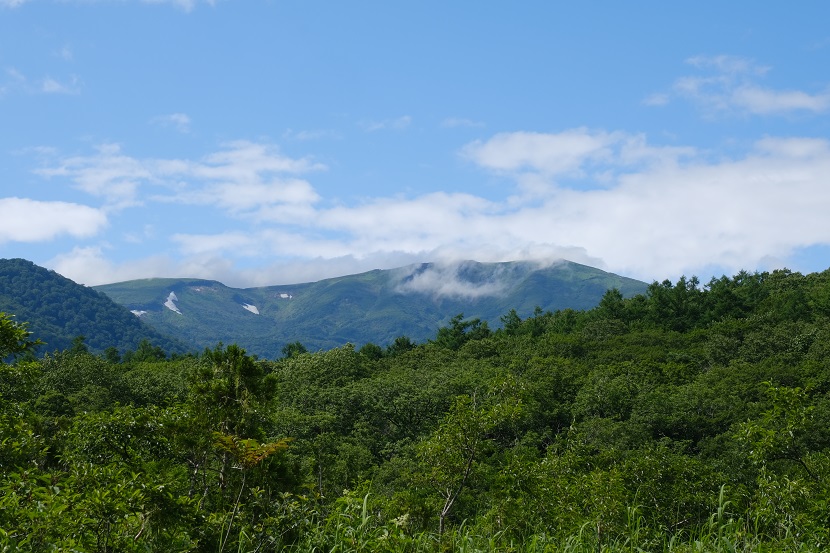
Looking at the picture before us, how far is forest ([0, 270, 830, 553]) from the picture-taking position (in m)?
6.02

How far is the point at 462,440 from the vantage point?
542 inches

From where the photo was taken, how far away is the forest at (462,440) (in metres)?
6.02

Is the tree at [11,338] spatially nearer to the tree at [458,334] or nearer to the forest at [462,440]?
the forest at [462,440]

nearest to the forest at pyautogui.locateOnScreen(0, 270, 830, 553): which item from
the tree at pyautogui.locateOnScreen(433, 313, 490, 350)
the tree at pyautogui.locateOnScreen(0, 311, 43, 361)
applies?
the tree at pyautogui.locateOnScreen(0, 311, 43, 361)

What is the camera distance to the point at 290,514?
229 inches

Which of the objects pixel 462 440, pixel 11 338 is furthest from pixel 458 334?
pixel 11 338

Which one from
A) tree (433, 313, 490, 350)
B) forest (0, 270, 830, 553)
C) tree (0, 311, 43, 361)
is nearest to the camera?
forest (0, 270, 830, 553)

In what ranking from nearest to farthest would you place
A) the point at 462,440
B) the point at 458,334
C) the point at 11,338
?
the point at 11,338 → the point at 462,440 → the point at 458,334

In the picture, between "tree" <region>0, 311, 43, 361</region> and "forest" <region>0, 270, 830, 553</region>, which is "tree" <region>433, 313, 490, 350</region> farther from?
"tree" <region>0, 311, 43, 361</region>

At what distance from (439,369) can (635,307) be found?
4153 centimetres

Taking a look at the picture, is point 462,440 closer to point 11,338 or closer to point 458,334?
point 11,338

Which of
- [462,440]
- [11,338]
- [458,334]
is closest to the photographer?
[11,338]

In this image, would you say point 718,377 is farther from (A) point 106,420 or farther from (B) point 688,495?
(A) point 106,420

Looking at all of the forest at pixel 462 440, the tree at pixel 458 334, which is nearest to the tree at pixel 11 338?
the forest at pixel 462 440
